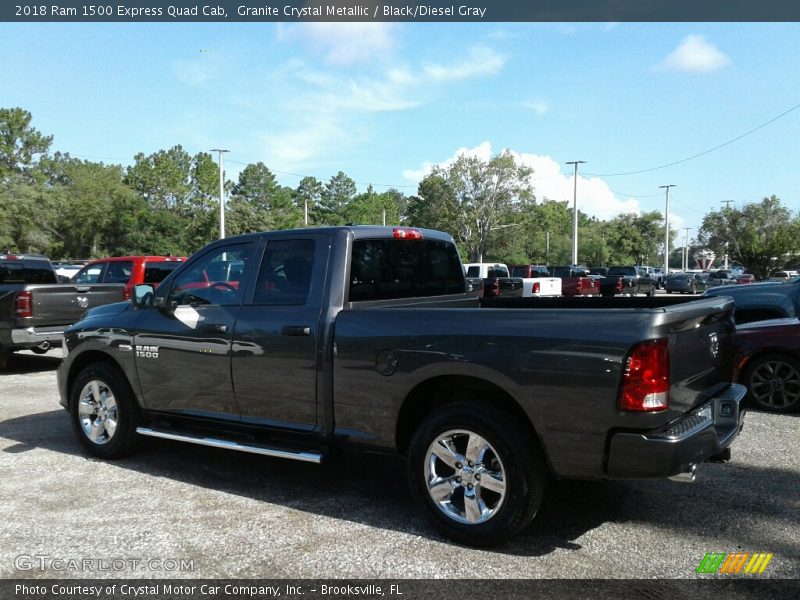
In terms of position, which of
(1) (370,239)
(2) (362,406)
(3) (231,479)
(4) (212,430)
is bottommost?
(3) (231,479)

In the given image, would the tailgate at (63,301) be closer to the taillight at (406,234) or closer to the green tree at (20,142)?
the taillight at (406,234)

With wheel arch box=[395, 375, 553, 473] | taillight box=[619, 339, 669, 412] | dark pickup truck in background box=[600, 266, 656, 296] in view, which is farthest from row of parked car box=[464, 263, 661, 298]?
taillight box=[619, 339, 669, 412]

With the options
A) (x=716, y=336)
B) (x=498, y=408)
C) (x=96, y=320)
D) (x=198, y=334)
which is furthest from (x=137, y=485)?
(x=716, y=336)

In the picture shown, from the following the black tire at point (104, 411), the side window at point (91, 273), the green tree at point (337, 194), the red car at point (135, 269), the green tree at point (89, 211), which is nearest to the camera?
the black tire at point (104, 411)

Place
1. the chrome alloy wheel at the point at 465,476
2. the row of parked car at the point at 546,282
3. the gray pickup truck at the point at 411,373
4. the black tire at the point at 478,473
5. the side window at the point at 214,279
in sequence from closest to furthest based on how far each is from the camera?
1. the gray pickup truck at the point at 411,373
2. the black tire at the point at 478,473
3. the chrome alloy wheel at the point at 465,476
4. the side window at the point at 214,279
5. the row of parked car at the point at 546,282

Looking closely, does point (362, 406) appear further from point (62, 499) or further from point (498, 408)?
point (62, 499)

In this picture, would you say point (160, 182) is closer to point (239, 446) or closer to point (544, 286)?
point (544, 286)

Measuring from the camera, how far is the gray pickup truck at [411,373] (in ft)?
10.8

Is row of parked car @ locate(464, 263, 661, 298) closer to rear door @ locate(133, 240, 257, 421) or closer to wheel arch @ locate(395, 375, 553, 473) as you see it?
rear door @ locate(133, 240, 257, 421)

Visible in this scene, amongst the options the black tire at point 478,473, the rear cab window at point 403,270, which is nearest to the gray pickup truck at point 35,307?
the rear cab window at point 403,270

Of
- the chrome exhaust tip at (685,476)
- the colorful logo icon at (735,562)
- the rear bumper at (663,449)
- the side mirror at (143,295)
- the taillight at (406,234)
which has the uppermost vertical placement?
the taillight at (406,234)

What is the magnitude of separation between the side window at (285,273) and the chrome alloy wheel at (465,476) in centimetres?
141

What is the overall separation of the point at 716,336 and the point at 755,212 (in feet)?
195

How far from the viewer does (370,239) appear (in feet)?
15.4
